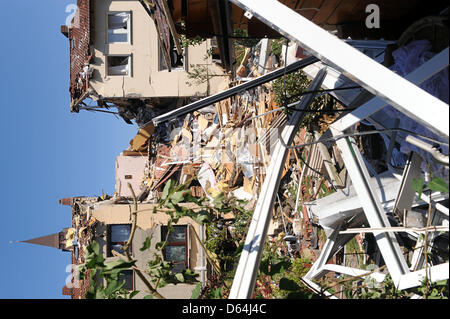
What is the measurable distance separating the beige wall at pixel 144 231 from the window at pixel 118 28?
6.19 m

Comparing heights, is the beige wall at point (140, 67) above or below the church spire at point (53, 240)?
above

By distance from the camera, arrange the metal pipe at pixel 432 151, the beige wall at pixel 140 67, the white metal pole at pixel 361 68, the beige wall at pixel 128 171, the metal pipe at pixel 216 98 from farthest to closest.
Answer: the beige wall at pixel 128 171 → the beige wall at pixel 140 67 → the metal pipe at pixel 216 98 → the metal pipe at pixel 432 151 → the white metal pole at pixel 361 68

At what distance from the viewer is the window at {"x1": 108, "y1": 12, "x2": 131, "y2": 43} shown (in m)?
12.9

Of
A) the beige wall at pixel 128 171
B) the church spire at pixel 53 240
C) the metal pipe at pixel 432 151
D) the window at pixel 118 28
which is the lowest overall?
the church spire at pixel 53 240

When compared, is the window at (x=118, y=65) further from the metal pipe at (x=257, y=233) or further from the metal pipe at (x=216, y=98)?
the metal pipe at (x=257, y=233)

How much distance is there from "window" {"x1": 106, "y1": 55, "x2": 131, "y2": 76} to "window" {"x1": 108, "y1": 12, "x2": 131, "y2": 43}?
1.98 ft

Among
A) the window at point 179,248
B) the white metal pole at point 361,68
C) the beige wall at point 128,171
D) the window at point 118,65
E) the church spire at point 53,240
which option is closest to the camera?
the white metal pole at point 361,68

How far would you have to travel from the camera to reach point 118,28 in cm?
1302

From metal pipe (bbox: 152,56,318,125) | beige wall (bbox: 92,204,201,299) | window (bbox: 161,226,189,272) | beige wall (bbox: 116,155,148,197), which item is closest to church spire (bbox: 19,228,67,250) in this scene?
beige wall (bbox: 116,155,148,197)

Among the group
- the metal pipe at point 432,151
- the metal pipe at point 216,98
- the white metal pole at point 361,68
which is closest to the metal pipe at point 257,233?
the metal pipe at point 216,98

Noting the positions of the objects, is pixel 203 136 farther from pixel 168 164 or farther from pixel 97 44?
pixel 97 44

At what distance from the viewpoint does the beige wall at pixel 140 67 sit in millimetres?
12938

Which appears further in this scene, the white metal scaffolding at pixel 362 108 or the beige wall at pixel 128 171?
the beige wall at pixel 128 171
